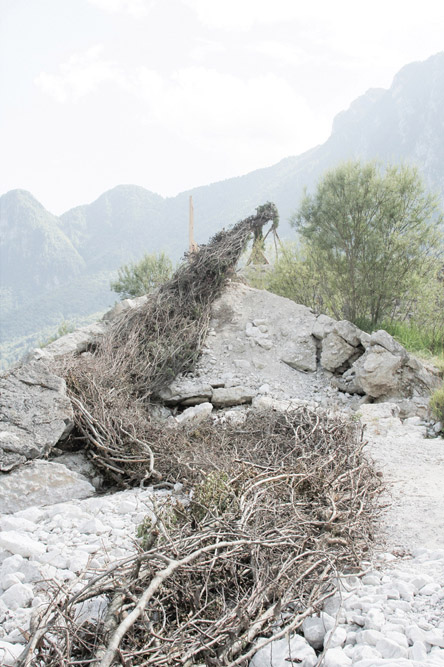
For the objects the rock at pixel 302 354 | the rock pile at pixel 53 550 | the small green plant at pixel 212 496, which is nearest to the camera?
the rock pile at pixel 53 550

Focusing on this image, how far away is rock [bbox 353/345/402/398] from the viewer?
23.0ft

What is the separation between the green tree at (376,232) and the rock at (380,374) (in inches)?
114

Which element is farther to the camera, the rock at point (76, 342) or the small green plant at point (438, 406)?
the rock at point (76, 342)

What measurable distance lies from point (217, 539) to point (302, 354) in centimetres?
660

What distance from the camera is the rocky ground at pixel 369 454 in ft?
6.30

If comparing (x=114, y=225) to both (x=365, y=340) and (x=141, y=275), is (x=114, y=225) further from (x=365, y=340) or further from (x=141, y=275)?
(x=365, y=340)

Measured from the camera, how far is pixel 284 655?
1825 mm

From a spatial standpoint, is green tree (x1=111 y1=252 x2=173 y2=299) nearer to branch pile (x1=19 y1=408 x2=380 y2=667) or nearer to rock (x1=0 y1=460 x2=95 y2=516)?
rock (x1=0 y1=460 x2=95 y2=516)

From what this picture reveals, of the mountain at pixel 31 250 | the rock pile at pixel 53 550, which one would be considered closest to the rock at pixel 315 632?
the rock pile at pixel 53 550

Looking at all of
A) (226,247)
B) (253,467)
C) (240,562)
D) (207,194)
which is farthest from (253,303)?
(207,194)

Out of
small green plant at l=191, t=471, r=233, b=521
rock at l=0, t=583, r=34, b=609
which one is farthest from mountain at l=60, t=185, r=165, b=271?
rock at l=0, t=583, r=34, b=609

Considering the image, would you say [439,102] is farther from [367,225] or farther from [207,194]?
[367,225]

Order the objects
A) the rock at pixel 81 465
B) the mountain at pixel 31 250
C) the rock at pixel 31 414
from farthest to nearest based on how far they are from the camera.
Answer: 1. the mountain at pixel 31 250
2. the rock at pixel 81 465
3. the rock at pixel 31 414

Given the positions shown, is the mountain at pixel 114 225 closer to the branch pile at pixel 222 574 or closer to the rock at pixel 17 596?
the branch pile at pixel 222 574
